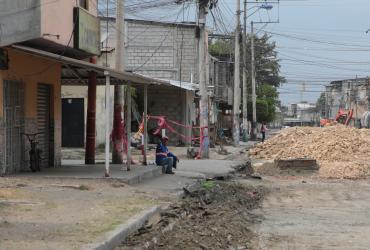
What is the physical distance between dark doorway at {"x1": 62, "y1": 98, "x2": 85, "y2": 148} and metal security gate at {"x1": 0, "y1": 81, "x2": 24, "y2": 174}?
53.8 ft

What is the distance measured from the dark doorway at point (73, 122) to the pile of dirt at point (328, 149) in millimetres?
9721

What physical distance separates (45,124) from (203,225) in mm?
10125

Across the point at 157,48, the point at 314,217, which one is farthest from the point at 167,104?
the point at 314,217

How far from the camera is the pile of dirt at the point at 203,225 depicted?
9.76 m

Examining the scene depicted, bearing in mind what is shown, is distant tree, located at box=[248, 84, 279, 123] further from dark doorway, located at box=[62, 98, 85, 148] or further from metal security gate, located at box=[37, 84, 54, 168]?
metal security gate, located at box=[37, 84, 54, 168]

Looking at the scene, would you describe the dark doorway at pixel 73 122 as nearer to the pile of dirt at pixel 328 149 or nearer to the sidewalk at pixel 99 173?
the pile of dirt at pixel 328 149

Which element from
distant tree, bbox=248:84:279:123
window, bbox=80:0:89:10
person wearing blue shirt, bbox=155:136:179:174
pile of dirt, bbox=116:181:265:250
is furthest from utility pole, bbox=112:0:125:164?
distant tree, bbox=248:84:279:123

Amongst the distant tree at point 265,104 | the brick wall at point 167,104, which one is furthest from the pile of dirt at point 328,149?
the distant tree at point 265,104

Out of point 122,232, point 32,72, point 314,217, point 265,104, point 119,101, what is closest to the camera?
point 122,232

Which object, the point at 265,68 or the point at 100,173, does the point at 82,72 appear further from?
the point at 265,68

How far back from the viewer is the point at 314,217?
13.8m

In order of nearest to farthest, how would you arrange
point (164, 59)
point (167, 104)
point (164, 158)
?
point (164, 158), point (167, 104), point (164, 59)

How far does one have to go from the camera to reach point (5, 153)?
661 inches

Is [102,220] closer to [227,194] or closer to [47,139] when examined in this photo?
[227,194]
